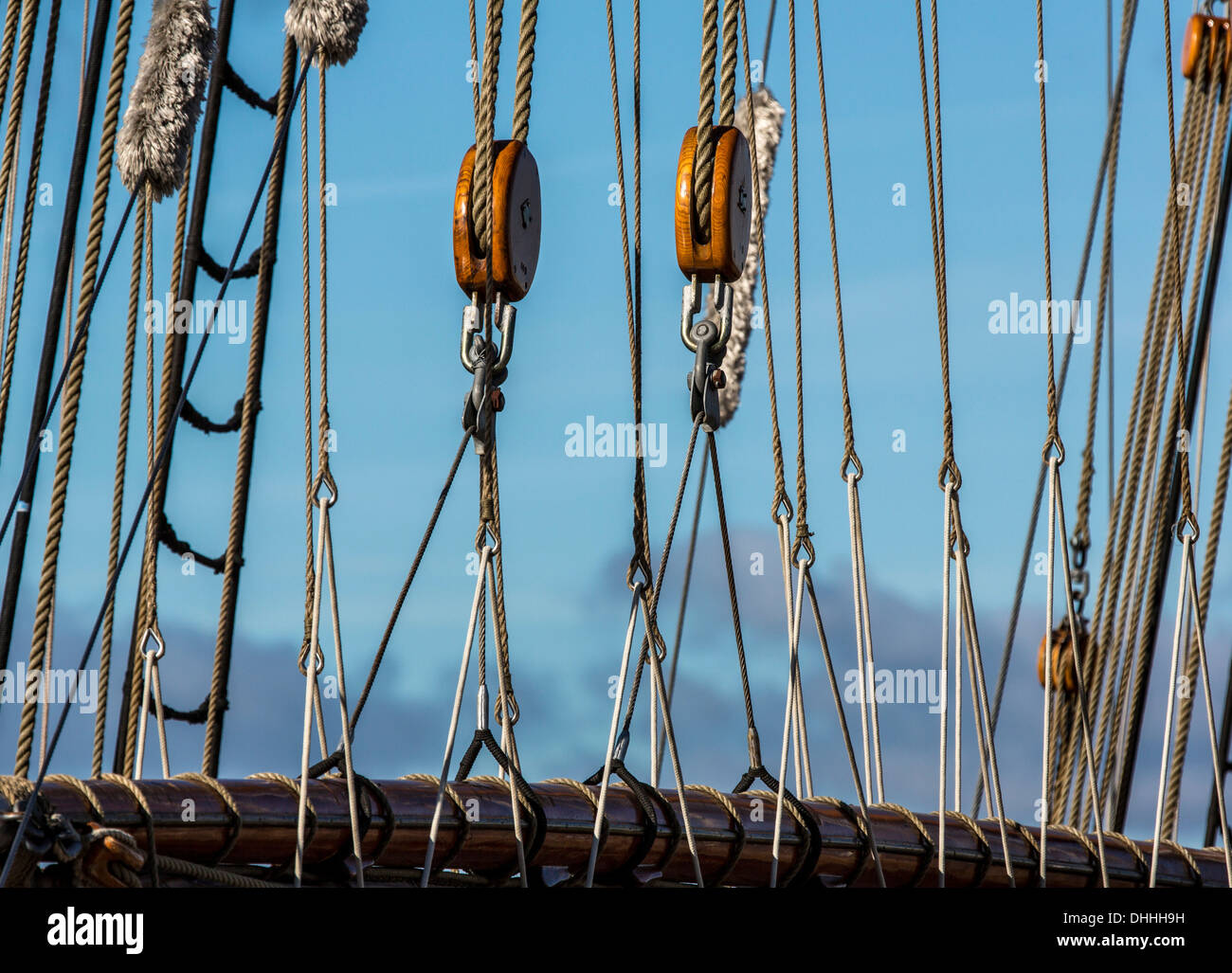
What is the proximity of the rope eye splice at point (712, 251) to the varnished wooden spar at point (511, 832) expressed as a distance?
923mm

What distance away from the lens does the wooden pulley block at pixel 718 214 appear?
3.14 meters

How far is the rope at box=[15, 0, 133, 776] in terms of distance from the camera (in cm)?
372

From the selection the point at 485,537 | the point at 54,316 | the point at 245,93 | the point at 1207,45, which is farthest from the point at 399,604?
the point at 1207,45

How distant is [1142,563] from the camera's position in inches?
253

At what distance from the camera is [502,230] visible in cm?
299

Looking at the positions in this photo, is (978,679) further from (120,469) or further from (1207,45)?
(1207,45)

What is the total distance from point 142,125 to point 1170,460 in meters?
4.09

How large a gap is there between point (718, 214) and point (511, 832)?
4.32 ft

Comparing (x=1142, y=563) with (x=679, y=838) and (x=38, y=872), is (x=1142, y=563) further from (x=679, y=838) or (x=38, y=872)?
(x=38, y=872)

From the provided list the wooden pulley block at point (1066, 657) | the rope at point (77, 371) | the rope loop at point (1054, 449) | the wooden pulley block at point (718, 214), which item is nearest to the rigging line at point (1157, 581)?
the wooden pulley block at point (1066, 657)

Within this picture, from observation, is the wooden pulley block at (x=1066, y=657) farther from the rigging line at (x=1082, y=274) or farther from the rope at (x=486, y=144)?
the rope at (x=486, y=144)

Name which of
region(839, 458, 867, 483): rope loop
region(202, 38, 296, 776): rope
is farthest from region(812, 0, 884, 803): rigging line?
region(202, 38, 296, 776): rope
